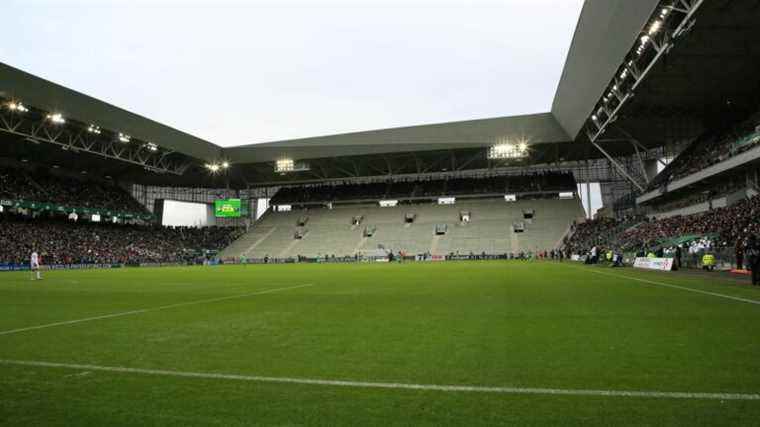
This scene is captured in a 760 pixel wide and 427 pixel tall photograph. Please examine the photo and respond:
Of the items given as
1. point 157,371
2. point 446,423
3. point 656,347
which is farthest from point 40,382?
point 656,347

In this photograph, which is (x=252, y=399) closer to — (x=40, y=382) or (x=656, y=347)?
(x=40, y=382)

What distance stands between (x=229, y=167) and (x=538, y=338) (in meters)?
59.7

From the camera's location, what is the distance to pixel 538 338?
5.88 meters

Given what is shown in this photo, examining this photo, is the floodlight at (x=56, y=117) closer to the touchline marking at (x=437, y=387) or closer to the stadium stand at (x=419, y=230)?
the stadium stand at (x=419, y=230)

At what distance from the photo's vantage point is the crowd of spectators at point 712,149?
27.8 m

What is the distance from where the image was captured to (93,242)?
50625mm

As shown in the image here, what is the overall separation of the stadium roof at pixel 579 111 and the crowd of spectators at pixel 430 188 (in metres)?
4.64

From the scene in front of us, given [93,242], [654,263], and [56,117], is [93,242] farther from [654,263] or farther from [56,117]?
[654,263]

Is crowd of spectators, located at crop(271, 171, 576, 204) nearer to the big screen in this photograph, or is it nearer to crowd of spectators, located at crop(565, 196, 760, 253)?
crowd of spectators, located at crop(565, 196, 760, 253)

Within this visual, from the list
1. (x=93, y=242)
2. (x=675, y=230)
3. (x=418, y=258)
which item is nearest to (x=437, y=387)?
(x=675, y=230)

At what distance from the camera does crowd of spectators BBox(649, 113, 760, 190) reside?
27766 millimetres

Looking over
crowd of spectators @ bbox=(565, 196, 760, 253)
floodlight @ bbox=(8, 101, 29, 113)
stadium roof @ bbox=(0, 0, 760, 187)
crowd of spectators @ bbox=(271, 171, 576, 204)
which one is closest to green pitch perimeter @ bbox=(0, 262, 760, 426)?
crowd of spectators @ bbox=(565, 196, 760, 253)

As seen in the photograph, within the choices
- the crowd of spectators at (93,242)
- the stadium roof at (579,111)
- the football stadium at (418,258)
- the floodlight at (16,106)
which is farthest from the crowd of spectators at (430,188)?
the floodlight at (16,106)

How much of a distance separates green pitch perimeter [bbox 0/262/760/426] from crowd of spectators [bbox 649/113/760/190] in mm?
24752
